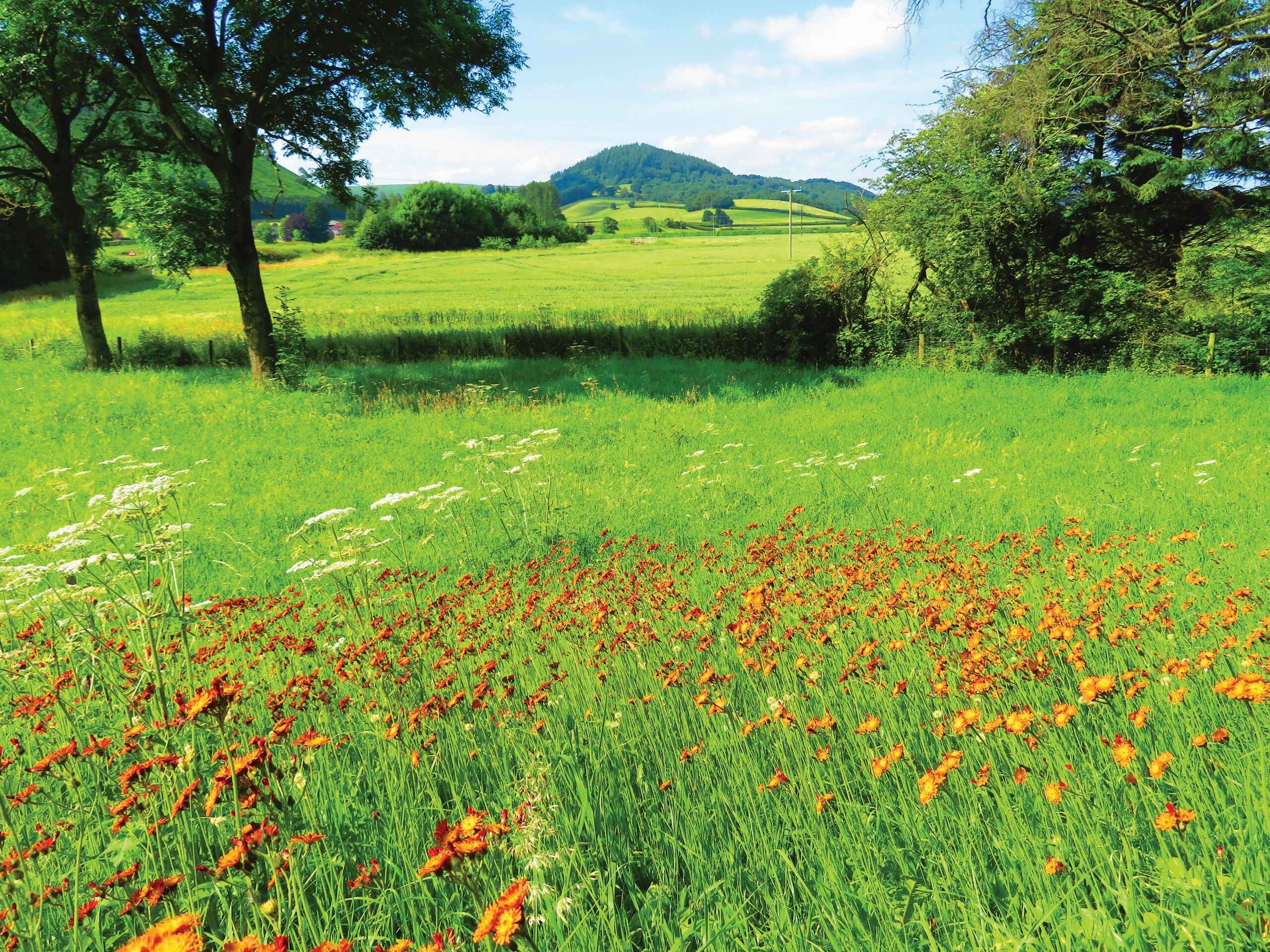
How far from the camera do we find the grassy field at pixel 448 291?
27641 mm

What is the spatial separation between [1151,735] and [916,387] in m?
13.7

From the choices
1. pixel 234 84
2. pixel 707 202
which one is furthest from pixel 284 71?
pixel 707 202

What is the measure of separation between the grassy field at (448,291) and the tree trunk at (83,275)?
11.5ft

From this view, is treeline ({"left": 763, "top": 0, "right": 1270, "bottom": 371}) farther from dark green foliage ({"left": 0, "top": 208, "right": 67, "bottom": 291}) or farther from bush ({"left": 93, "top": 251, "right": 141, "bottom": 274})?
dark green foliage ({"left": 0, "top": 208, "right": 67, "bottom": 291})

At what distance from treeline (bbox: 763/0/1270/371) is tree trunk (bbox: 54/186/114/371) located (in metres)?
19.9

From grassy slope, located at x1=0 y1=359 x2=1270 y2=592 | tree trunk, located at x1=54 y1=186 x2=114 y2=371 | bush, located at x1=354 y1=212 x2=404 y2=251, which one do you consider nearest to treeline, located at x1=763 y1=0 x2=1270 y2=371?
grassy slope, located at x1=0 y1=359 x2=1270 y2=592

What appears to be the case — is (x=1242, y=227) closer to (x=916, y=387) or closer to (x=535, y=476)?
(x=916, y=387)

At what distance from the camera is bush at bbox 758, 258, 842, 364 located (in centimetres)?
1894

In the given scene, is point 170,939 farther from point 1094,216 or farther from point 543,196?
point 543,196

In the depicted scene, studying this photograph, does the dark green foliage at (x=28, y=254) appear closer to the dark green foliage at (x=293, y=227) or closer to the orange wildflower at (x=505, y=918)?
the orange wildflower at (x=505, y=918)

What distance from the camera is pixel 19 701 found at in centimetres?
321

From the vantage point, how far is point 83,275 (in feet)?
63.4

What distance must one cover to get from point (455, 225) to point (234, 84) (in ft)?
242

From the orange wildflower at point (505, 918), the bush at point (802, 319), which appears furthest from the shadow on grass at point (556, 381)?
the orange wildflower at point (505, 918)
